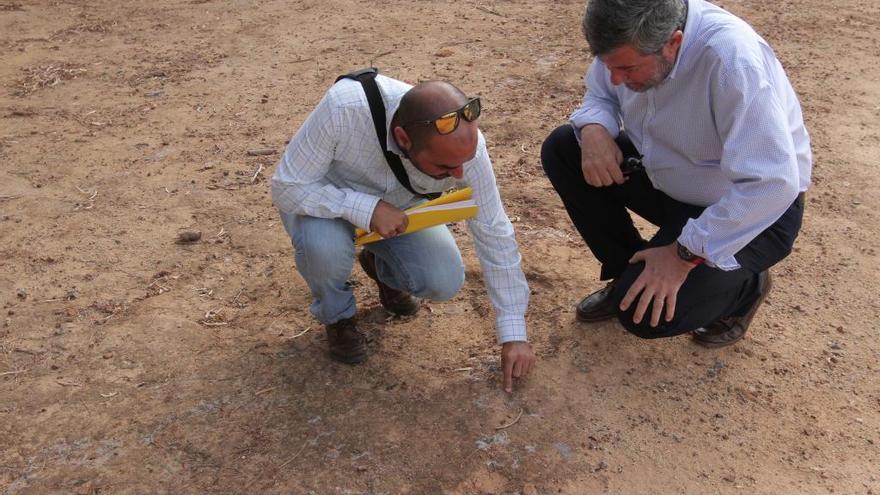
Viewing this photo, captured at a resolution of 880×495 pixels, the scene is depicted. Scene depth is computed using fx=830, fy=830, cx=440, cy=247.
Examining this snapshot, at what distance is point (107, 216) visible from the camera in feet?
12.9

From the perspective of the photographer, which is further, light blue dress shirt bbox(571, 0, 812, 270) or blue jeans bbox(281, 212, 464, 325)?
blue jeans bbox(281, 212, 464, 325)

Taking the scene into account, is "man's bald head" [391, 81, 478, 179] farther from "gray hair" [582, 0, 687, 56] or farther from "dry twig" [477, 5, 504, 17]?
"dry twig" [477, 5, 504, 17]

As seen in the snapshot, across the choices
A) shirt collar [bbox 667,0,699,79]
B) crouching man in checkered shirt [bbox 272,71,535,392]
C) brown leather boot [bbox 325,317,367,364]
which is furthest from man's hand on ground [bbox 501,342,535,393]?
shirt collar [bbox 667,0,699,79]

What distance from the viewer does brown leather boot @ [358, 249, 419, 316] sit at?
3197 millimetres

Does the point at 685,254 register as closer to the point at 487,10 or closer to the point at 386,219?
the point at 386,219

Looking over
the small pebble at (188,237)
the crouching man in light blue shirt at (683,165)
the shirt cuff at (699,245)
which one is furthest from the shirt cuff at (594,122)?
the small pebble at (188,237)

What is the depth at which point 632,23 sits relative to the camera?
233 cm

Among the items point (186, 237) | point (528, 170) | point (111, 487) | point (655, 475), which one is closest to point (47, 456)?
point (111, 487)

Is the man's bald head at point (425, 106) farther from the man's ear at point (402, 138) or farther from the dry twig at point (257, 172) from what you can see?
the dry twig at point (257, 172)

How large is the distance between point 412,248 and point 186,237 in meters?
1.30

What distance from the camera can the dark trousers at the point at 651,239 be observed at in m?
2.70

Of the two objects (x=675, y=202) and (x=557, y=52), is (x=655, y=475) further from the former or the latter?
(x=557, y=52)

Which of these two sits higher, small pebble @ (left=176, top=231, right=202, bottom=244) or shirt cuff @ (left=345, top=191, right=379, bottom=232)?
shirt cuff @ (left=345, top=191, right=379, bottom=232)

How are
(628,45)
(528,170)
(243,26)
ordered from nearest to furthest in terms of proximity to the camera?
(628,45)
(528,170)
(243,26)
